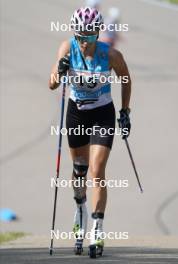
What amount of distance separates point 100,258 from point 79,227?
18.8 inches

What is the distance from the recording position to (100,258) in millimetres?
7586

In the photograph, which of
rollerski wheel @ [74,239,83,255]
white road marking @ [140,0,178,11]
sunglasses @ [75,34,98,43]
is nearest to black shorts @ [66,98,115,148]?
sunglasses @ [75,34,98,43]

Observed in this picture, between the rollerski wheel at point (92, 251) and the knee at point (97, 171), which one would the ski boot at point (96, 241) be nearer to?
the rollerski wheel at point (92, 251)

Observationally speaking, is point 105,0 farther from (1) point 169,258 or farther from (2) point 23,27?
(1) point 169,258

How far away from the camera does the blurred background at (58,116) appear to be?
514 inches

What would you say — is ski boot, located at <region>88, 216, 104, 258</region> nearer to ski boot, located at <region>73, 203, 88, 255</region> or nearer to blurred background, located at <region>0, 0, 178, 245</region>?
ski boot, located at <region>73, 203, 88, 255</region>

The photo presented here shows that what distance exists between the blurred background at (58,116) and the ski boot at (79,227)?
3.98m

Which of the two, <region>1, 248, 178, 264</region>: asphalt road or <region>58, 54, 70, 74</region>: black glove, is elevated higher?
<region>58, 54, 70, 74</region>: black glove

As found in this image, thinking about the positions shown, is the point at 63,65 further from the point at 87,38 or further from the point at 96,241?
the point at 96,241

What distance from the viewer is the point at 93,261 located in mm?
7395

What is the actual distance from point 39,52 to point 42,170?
7.55 meters

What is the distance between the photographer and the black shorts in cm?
771

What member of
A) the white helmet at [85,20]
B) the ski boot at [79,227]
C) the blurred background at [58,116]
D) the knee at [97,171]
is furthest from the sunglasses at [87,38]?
the blurred background at [58,116]

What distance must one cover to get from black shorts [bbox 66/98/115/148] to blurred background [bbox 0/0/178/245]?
431cm
